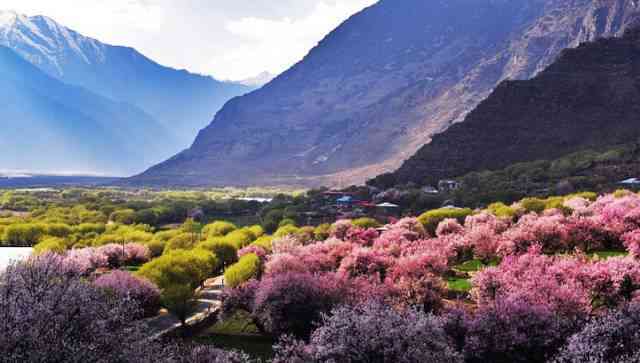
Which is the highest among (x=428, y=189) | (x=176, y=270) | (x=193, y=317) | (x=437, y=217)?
(x=428, y=189)

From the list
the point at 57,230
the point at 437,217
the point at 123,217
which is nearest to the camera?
the point at 437,217

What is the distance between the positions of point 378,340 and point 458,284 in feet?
56.3

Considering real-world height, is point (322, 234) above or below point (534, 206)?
below

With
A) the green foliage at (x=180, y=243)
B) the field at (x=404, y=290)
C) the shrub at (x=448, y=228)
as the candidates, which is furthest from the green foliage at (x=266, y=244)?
the shrub at (x=448, y=228)

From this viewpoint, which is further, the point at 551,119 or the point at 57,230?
the point at 551,119

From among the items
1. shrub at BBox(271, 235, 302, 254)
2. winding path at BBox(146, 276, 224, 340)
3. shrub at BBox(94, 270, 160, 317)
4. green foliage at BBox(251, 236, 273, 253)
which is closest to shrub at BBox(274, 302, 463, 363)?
winding path at BBox(146, 276, 224, 340)

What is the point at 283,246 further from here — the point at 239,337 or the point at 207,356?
the point at 207,356

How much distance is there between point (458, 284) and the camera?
39.0 meters

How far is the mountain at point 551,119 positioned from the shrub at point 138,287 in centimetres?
8736

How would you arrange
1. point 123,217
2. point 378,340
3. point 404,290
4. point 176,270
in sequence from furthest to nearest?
point 123,217 < point 176,270 < point 404,290 < point 378,340

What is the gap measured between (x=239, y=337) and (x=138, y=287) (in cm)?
708

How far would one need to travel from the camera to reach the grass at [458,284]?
3725cm

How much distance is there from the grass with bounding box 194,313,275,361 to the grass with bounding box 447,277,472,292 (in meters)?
11.0

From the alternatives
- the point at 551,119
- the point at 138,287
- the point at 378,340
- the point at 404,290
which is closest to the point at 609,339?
the point at 378,340
